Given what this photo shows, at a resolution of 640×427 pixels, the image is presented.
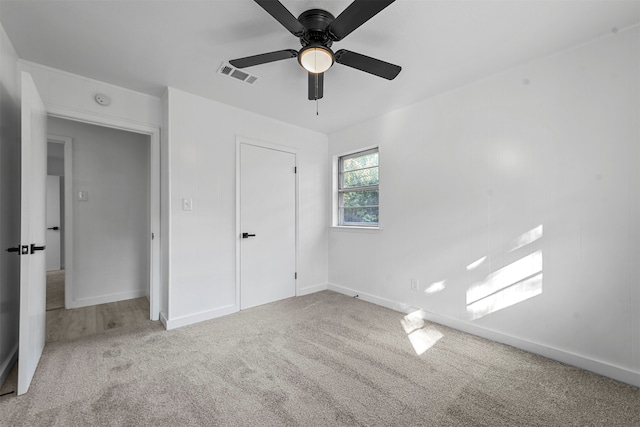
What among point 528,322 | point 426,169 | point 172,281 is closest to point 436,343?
point 528,322

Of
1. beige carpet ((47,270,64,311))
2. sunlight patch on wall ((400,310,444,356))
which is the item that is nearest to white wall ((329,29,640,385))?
sunlight patch on wall ((400,310,444,356))

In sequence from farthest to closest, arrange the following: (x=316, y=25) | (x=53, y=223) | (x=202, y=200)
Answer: (x=53, y=223) → (x=202, y=200) → (x=316, y=25)

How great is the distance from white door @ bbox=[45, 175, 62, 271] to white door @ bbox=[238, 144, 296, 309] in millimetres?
4929

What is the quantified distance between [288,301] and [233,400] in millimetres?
1921

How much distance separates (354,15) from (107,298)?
4.19 meters

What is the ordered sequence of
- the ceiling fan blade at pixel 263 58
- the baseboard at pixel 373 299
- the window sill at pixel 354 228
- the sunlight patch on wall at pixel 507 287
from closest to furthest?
the ceiling fan blade at pixel 263 58
the sunlight patch on wall at pixel 507 287
the baseboard at pixel 373 299
the window sill at pixel 354 228

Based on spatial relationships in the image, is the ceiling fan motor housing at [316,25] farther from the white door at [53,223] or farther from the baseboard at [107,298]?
the white door at [53,223]

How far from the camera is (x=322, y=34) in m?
1.74

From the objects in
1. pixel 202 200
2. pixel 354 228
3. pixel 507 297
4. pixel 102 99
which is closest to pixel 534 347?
pixel 507 297

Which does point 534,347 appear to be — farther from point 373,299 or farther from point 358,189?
point 358,189

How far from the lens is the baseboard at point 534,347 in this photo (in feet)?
6.30

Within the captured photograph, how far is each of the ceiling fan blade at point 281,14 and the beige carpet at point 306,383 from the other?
7.08ft

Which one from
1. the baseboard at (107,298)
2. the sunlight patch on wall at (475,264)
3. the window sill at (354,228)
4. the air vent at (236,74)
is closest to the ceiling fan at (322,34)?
the air vent at (236,74)

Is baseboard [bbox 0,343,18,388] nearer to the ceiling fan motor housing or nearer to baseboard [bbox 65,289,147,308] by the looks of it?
baseboard [bbox 65,289,147,308]
